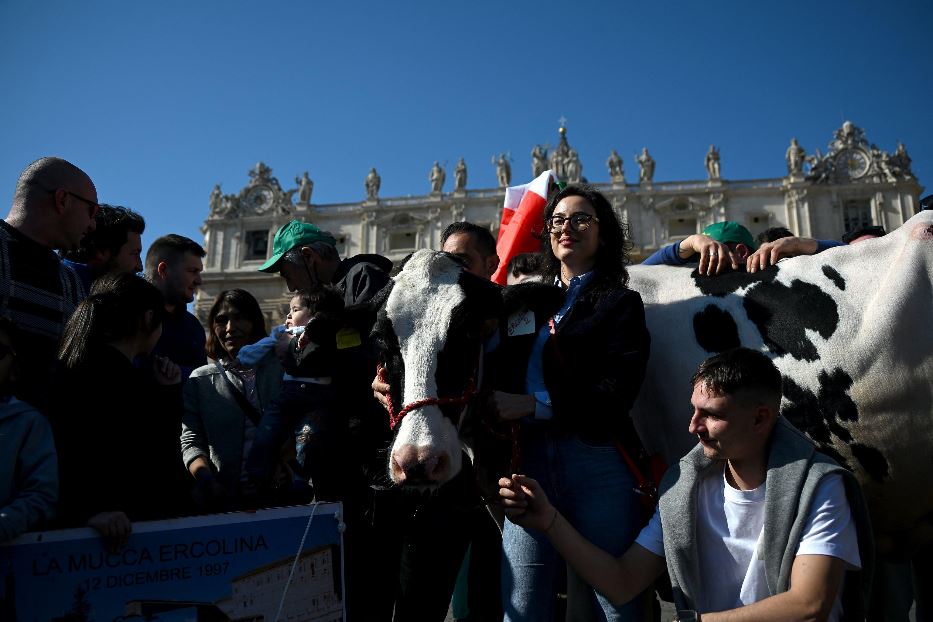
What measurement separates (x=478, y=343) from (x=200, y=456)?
75.3 inches

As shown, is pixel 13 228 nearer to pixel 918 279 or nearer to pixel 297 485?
pixel 297 485

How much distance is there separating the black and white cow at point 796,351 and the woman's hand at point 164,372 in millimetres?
1243

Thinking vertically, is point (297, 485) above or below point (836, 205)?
below

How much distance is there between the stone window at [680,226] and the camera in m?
42.0

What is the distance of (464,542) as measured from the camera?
10.2 feet

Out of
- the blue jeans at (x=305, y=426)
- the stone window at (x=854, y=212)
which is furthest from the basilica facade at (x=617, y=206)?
the blue jeans at (x=305, y=426)

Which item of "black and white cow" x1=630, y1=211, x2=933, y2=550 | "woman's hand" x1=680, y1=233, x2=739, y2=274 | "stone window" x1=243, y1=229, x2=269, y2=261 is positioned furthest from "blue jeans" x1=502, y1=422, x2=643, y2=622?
"stone window" x1=243, y1=229, x2=269, y2=261

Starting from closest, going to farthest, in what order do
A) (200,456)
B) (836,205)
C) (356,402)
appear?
1. (356,402)
2. (200,456)
3. (836,205)

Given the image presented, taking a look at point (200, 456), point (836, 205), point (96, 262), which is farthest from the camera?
point (836, 205)

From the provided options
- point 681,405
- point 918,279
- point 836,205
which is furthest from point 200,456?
point 836,205

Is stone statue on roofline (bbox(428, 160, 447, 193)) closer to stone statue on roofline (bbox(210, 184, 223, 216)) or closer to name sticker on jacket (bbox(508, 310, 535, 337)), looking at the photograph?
stone statue on roofline (bbox(210, 184, 223, 216))

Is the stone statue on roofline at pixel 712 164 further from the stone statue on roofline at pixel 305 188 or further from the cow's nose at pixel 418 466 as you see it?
the cow's nose at pixel 418 466

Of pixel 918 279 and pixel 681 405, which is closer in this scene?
pixel 918 279

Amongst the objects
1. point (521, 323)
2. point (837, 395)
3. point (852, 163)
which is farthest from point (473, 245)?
point (852, 163)
